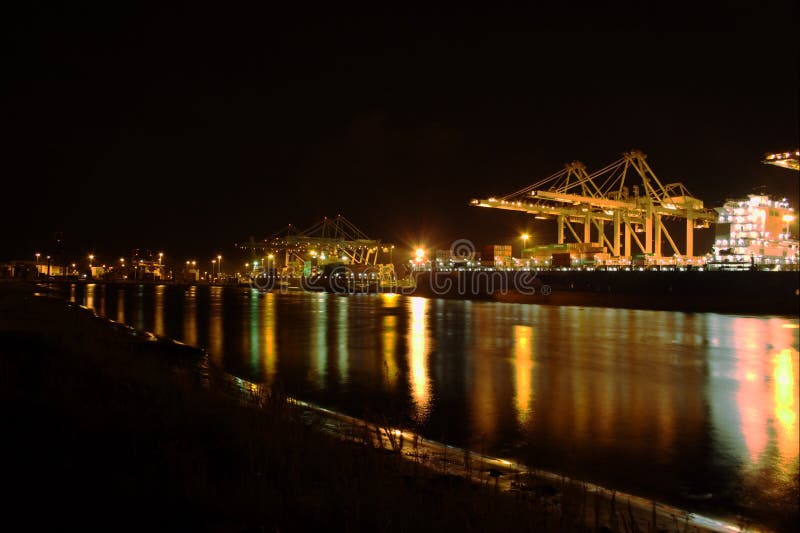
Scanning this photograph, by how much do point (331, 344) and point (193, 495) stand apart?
47.8ft

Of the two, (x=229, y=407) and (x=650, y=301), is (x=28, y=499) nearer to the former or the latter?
(x=229, y=407)

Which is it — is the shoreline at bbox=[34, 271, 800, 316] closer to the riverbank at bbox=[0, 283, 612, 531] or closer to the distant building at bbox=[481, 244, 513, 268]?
the distant building at bbox=[481, 244, 513, 268]

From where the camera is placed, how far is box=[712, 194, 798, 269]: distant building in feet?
186

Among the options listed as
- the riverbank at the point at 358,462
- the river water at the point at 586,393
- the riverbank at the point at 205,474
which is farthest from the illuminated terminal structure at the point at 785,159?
the riverbank at the point at 205,474

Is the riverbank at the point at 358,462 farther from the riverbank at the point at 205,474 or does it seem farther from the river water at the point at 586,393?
the river water at the point at 586,393

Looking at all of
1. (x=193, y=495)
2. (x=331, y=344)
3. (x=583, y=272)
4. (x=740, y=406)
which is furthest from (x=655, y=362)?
(x=583, y=272)

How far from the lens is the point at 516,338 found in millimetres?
20594

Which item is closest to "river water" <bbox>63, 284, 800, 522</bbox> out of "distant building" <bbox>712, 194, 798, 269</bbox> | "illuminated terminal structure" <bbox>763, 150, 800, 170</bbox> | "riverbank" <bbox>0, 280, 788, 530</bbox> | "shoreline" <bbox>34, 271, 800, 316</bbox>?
"riverbank" <bbox>0, 280, 788, 530</bbox>

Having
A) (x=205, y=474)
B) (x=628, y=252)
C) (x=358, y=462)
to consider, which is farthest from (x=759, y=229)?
(x=205, y=474)

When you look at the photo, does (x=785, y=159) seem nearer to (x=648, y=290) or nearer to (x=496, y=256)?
(x=648, y=290)

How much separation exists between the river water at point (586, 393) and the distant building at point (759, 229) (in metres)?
39.9

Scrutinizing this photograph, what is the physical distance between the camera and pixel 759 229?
5678 centimetres

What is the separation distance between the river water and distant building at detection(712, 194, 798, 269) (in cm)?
3990

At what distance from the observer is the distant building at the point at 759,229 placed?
56.6 m
